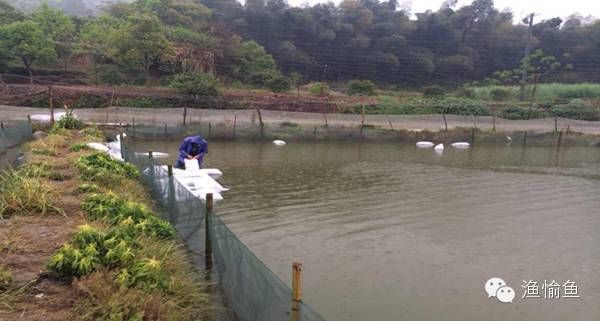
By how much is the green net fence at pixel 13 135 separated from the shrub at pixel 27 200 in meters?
8.35

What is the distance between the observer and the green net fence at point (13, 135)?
1387 cm

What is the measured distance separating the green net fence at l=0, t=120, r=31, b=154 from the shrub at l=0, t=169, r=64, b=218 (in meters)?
8.35

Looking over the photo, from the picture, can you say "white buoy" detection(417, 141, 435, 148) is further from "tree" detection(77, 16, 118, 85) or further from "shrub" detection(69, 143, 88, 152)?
"tree" detection(77, 16, 118, 85)

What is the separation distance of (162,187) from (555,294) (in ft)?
18.8

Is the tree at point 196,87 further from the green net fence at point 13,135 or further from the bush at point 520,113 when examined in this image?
the bush at point 520,113

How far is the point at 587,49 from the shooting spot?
5262cm

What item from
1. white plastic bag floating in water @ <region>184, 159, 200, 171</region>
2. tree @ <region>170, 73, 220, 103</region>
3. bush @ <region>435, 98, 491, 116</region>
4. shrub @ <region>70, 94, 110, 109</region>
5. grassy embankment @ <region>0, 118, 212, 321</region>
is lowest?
white plastic bag floating in water @ <region>184, 159, 200, 171</region>

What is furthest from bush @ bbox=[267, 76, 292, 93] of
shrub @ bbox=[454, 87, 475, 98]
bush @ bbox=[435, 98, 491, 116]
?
shrub @ bbox=[454, 87, 475, 98]

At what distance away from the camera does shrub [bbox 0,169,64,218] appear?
590cm

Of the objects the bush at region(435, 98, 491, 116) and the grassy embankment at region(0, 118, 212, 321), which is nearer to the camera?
the grassy embankment at region(0, 118, 212, 321)

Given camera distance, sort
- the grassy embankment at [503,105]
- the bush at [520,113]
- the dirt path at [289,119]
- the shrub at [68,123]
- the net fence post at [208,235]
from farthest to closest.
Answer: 1. the bush at [520,113]
2. the grassy embankment at [503,105]
3. the dirt path at [289,119]
4. the shrub at [68,123]
5. the net fence post at [208,235]

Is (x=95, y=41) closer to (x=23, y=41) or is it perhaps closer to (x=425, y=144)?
(x=23, y=41)

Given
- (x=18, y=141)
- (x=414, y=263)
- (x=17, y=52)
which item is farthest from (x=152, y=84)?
(x=414, y=263)

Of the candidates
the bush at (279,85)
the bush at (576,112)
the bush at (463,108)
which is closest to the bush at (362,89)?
the bush at (279,85)
